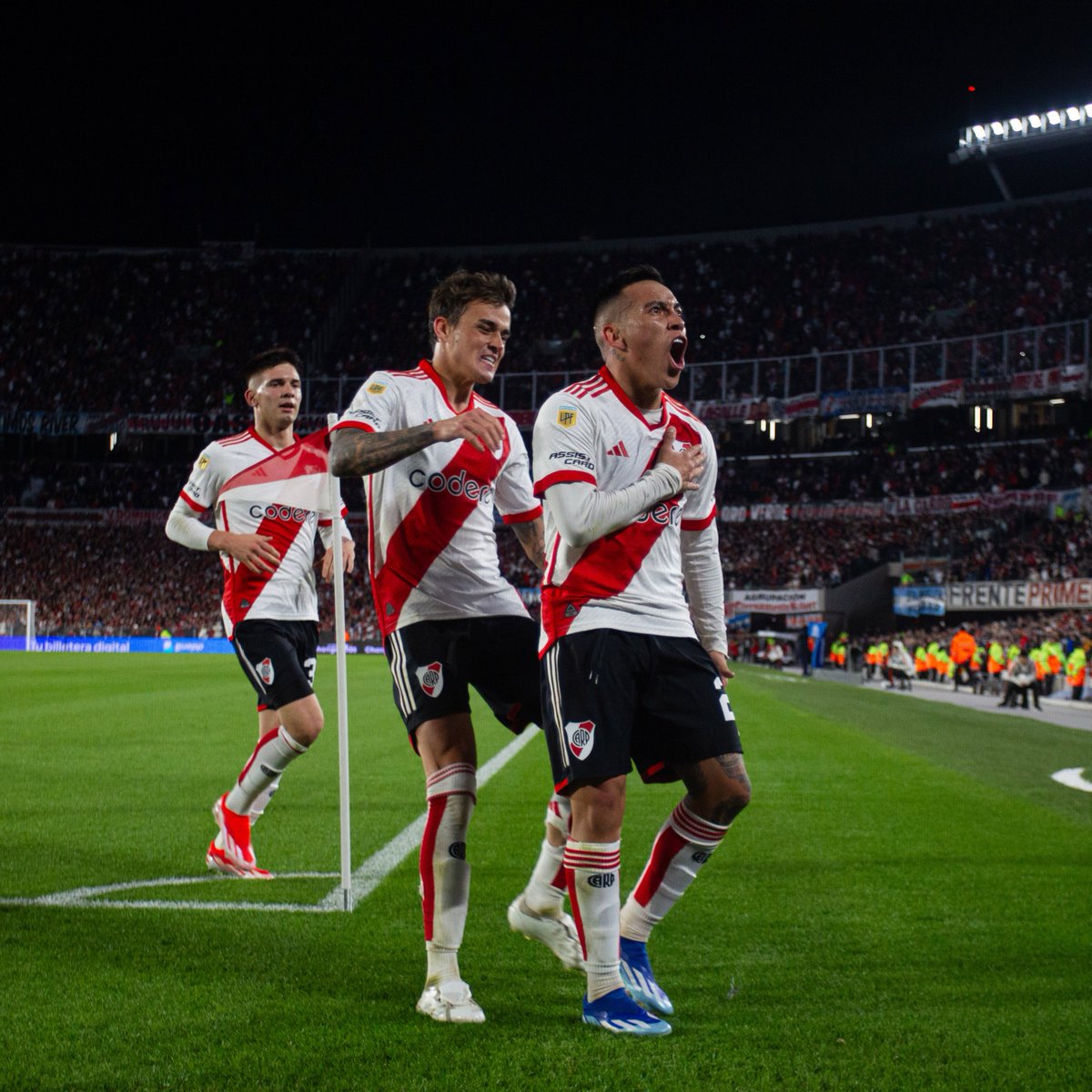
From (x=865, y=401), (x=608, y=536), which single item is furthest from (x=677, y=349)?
(x=865, y=401)

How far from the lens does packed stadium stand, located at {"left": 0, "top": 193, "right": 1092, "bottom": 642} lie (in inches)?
1720

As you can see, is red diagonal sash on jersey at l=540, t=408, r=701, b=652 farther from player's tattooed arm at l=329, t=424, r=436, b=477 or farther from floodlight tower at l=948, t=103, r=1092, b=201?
floodlight tower at l=948, t=103, r=1092, b=201

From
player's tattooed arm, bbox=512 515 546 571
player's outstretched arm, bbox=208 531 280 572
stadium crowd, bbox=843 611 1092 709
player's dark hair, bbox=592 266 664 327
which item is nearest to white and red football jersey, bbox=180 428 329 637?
player's outstretched arm, bbox=208 531 280 572

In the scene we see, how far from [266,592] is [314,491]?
0.77 metres

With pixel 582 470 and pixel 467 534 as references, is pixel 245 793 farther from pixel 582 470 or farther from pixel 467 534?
pixel 582 470

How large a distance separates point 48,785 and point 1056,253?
45782mm

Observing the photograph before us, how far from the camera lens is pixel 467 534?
426cm

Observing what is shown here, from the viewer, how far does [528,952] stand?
4.50m

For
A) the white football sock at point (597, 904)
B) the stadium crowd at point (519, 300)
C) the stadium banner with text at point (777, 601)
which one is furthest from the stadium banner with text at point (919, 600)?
the white football sock at point (597, 904)

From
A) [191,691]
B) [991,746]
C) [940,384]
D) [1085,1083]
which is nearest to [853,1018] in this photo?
[1085,1083]

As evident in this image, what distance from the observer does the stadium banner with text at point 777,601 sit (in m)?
45.6

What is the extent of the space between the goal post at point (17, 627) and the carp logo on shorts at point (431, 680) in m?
42.9

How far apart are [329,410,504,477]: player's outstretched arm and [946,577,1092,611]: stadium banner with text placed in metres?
34.3

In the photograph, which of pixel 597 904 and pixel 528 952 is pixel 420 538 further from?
pixel 528 952
